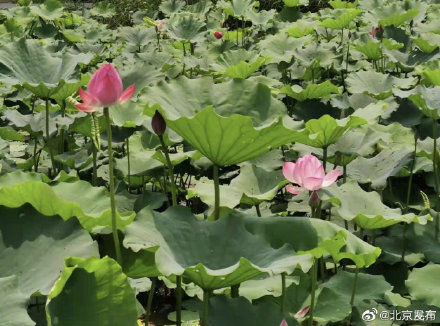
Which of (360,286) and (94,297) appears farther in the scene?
(360,286)

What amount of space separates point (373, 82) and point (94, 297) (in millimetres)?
1870

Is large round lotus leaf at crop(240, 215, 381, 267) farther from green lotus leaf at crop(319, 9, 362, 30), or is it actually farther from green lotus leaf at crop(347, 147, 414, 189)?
green lotus leaf at crop(319, 9, 362, 30)

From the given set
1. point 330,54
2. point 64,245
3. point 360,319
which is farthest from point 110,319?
point 330,54

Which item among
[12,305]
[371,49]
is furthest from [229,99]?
[371,49]

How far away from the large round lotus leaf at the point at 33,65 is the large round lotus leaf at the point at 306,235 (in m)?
1.06

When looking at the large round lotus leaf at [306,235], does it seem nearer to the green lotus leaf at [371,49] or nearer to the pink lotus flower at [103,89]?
the pink lotus flower at [103,89]

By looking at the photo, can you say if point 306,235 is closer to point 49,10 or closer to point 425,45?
point 425,45

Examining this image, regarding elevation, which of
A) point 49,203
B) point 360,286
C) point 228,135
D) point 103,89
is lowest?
point 360,286

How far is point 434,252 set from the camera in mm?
1717

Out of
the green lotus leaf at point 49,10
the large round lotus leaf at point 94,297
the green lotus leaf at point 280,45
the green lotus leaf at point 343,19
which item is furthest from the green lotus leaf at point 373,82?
the green lotus leaf at point 49,10

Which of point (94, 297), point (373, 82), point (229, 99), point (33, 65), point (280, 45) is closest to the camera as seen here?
point (94, 297)

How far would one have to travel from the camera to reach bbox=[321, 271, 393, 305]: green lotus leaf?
1.61 m

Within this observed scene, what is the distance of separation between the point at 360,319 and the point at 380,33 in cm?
232

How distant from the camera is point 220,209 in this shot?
165 cm
